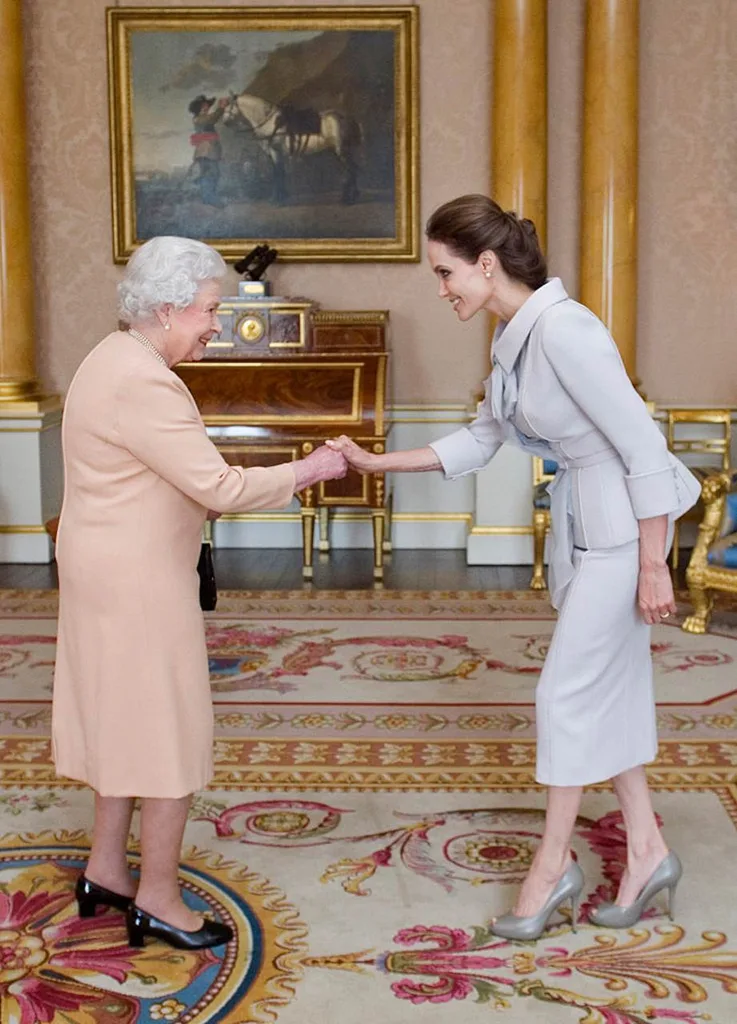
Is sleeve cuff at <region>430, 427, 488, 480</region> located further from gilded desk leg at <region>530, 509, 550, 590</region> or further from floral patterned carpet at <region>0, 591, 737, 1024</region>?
gilded desk leg at <region>530, 509, 550, 590</region>

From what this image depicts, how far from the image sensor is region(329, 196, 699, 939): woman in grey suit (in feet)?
9.85

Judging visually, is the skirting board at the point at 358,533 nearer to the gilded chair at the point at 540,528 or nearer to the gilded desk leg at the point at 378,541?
the gilded desk leg at the point at 378,541

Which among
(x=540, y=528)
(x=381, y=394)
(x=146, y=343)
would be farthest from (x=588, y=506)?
(x=381, y=394)

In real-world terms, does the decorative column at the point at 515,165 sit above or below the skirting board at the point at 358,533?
above

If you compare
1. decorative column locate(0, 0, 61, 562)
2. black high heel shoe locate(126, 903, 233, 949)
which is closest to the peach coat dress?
black high heel shoe locate(126, 903, 233, 949)

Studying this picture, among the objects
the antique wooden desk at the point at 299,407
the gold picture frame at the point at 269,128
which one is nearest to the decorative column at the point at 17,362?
the gold picture frame at the point at 269,128

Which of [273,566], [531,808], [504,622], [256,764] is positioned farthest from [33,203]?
[531,808]

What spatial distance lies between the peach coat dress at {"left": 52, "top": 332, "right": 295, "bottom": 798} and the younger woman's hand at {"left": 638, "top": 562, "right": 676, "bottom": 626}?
0.82 metres

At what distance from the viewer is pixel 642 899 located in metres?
3.33

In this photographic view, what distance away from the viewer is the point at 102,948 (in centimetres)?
325

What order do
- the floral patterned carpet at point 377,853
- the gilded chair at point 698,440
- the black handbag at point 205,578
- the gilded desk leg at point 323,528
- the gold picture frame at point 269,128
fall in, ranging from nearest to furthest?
the floral patterned carpet at point 377,853 < the black handbag at point 205,578 < the gilded chair at point 698,440 < the gold picture frame at point 269,128 < the gilded desk leg at point 323,528

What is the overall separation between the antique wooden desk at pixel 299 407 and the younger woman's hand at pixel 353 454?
156 inches

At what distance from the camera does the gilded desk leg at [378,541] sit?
7664mm

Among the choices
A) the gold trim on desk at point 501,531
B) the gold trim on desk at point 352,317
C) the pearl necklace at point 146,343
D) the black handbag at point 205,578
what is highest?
the gold trim on desk at point 352,317
